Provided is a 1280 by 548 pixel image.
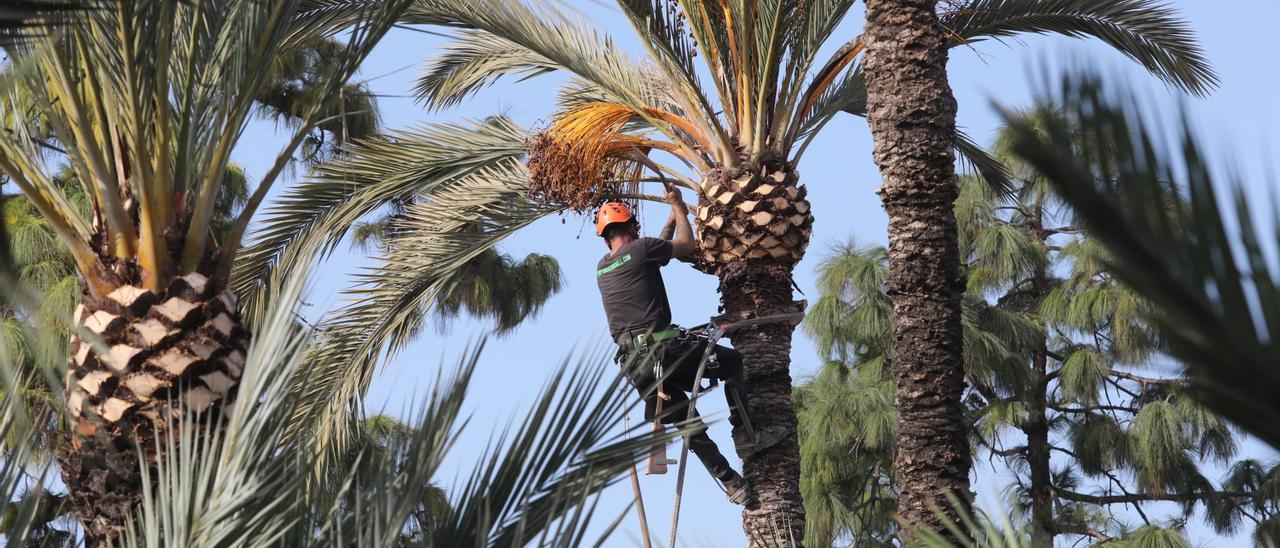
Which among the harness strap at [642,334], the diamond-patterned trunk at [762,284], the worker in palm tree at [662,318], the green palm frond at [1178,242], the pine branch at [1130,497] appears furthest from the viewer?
the pine branch at [1130,497]

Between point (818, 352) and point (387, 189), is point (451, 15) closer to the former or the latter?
point (387, 189)

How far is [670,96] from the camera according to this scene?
30.5ft

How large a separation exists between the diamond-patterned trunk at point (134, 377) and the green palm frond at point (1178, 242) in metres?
3.80

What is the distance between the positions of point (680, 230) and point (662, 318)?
0.68 metres

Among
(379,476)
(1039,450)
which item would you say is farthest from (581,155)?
(1039,450)

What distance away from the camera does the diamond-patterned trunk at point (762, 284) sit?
27.9ft

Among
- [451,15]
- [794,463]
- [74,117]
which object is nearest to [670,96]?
[451,15]

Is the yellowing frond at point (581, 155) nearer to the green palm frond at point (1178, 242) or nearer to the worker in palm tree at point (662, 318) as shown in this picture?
the worker in palm tree at point (662, 318)

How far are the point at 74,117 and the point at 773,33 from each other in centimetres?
477

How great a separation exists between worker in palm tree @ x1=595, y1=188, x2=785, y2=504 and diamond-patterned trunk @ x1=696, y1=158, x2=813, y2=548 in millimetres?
138

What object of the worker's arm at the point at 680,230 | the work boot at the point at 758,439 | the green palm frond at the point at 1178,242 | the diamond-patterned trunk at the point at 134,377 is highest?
the worker's arm at the point at 680,230

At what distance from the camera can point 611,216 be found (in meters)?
8.28

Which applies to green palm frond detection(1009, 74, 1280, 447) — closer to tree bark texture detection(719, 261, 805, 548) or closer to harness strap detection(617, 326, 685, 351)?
harness strap detection(617, 326, 685, 351)

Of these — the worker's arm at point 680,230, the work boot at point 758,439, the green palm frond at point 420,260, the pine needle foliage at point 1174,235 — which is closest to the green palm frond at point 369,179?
the green palm frond at point 420,260
